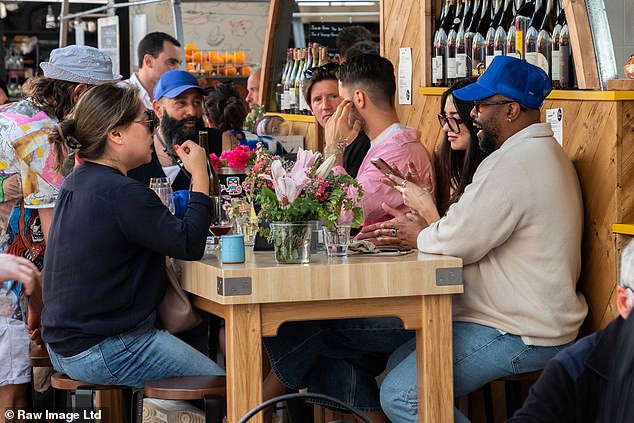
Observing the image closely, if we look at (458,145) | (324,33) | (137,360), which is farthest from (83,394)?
(324,33)

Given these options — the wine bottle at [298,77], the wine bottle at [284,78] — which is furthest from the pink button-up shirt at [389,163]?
the wine bottle at [284,78]

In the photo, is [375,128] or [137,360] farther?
[375,128]

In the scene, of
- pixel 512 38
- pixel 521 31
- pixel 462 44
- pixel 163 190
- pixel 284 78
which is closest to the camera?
pixel 163 190

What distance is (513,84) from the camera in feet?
12.0

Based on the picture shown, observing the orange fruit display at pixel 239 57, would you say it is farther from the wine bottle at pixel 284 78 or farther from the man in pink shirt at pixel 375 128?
the man in pink shirt at pixel 375 128

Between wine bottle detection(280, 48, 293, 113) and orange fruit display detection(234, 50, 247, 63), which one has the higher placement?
orange fruit display detection(234, 50, 247, 63)

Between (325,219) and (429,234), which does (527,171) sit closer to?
(429,234)

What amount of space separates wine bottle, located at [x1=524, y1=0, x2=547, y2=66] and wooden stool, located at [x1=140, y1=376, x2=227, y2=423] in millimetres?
1921

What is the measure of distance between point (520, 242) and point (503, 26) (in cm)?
163

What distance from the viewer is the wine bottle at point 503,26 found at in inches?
187

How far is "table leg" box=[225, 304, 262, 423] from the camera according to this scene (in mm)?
3271

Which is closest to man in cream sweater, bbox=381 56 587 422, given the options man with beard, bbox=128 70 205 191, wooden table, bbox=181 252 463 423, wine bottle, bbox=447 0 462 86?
wooden table, bbox=181 252 463 423

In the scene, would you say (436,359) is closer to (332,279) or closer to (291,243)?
(332,279)

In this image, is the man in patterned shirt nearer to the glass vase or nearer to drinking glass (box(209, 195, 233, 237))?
drinking glass (box(209, 195, 233, 237))
